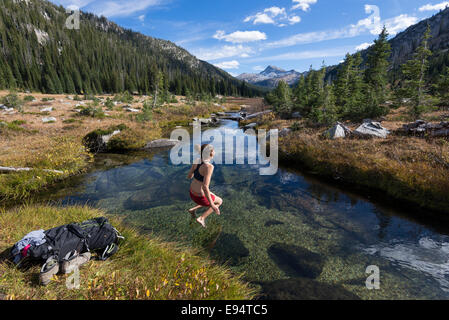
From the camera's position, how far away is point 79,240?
177 inches

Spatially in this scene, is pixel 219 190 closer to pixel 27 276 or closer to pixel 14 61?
pixel 27 276

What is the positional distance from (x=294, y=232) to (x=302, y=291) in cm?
247

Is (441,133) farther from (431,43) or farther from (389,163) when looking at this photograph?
(431,43)

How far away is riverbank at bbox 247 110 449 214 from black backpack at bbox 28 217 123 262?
1154 cm

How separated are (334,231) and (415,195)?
471cm

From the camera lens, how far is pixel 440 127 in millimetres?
12883

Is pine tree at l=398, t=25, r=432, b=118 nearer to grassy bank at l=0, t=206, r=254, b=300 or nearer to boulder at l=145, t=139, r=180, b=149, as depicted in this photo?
boulder at l=145, t=139, r=180, b=149

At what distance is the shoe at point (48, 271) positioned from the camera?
139 inches

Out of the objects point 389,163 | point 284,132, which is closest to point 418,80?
point 284,132

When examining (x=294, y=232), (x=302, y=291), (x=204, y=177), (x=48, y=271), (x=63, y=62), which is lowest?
(x=302, y=291)

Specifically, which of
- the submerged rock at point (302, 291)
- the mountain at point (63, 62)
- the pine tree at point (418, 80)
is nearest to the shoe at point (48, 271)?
the submerged rock at point (302, 291)

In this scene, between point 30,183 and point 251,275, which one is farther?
point 30,183
